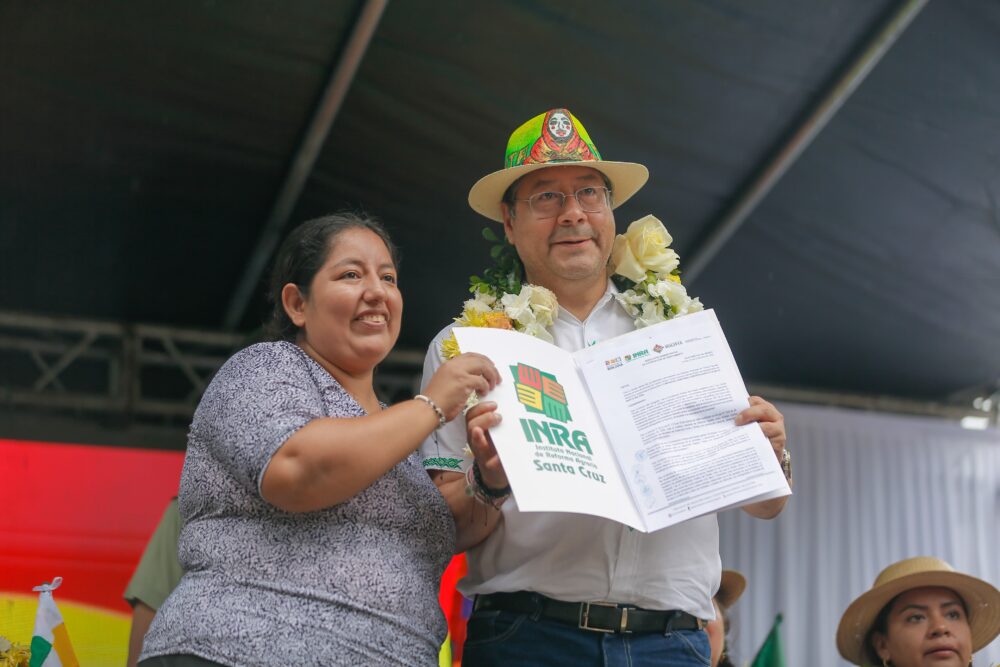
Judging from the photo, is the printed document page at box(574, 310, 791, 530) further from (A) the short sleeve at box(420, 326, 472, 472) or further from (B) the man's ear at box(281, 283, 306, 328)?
(B) the man's ear at box(281, 283, 306, 328)

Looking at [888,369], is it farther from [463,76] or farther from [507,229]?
[507,229]

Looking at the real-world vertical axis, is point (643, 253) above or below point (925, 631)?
above

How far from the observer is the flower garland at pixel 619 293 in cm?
262

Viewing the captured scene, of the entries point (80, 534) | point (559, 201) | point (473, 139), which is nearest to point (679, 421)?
point (559, 201)

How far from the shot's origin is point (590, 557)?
2.43 metres

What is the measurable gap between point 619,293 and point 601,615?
0.84 m

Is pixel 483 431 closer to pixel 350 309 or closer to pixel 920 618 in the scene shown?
pixel 350 309

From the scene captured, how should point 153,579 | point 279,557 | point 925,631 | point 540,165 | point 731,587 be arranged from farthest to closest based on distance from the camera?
point 731,587, point 925,631, point 153,579, point 540,165, point 279,557

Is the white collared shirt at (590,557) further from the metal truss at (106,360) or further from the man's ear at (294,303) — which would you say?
the metal truss at (106,360)

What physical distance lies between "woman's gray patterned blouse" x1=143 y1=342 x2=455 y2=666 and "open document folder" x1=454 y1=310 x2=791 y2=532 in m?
0.29

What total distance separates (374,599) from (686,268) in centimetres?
417

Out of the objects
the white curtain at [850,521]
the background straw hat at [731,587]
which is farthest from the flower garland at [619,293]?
the white curtain at [850,521]

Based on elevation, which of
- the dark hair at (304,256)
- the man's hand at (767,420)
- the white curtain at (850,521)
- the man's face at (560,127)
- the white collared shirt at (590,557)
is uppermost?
the white curtain at (850,521)

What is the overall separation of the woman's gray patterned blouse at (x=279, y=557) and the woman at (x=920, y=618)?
8.01 ft
